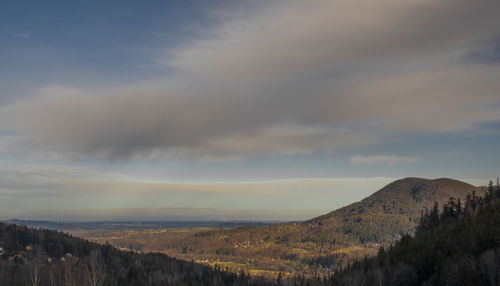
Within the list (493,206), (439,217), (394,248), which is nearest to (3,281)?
(394,248)

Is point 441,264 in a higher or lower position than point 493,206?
lower

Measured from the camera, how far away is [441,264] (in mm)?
110312

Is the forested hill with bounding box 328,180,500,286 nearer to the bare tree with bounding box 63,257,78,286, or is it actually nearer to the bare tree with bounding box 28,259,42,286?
the bare tree with bounding box 63,257,78,286

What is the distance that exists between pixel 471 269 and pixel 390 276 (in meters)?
34.5

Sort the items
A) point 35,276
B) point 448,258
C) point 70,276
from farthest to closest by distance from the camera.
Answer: point 448,258 → point 70,276 → point 35,276

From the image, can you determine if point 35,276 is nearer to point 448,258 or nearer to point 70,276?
point 70,276

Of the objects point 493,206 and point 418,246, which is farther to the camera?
point 493,206

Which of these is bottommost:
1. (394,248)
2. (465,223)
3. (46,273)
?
(46,273)

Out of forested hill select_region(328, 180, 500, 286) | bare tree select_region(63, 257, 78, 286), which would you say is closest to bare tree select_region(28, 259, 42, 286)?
bare tree select_region(63, 257, 78, 286)

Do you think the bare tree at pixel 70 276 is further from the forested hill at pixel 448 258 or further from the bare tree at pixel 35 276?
the forested hill at pixel 448 258

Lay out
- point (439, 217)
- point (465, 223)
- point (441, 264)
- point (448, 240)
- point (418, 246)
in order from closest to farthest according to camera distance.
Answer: point (441, 264), point (448, 240), point (418, 246), point (465, 223), point (439, 217)

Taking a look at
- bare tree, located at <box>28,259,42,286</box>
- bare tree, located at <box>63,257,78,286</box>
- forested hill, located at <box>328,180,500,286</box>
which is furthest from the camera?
forested hill, located at <box>328,180,500,286</box>

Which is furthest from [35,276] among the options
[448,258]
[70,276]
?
[448,258]

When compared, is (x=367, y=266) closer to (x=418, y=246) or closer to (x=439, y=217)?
(x=418, y=246)
